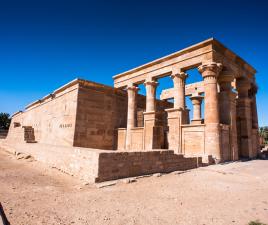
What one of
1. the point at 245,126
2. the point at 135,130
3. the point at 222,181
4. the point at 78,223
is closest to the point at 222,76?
the point at 245,126

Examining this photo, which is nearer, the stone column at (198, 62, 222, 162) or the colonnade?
the stone column at (198, 62, 222, 162)

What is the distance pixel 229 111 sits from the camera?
11.8 m

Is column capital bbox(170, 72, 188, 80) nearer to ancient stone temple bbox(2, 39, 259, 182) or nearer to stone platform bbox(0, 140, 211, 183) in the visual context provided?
ancient stone temple bbox(2, 39, 259, 182)

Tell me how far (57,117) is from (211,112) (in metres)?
11.4

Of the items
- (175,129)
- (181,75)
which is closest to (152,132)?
(175,129)

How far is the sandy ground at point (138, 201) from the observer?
3518mm

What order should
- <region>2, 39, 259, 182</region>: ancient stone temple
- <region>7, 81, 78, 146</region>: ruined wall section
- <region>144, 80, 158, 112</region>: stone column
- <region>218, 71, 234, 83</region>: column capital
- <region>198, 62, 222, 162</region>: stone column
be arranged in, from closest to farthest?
<region>2, 39, 259, 182</region>: ancient stone temple → <region>198, 62, 222, 162</region>: stone column → <region>218, 71, 234, 83</region>: column capital → <region>7, 81, 78, 146</region>: ruined wall section → <region>144, 80, 158, 112</region>: stone column

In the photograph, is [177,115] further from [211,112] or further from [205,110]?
[211,112]

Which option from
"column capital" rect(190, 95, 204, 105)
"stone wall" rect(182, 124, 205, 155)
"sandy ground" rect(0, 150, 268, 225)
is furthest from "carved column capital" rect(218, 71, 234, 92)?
"sandy ground" rect(0, 150, 268, 225)

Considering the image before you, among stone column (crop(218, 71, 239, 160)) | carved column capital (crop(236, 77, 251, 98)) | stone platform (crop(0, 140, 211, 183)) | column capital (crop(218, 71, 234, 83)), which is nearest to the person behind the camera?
stone platform (crop(0, 140, 211, 183))

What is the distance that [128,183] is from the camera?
606cm

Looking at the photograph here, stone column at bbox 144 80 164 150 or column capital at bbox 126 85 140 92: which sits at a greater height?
column capital at bbox 126 85 140 92

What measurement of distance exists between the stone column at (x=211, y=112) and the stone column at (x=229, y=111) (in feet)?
4.45

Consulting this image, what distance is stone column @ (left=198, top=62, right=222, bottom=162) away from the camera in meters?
10.3
